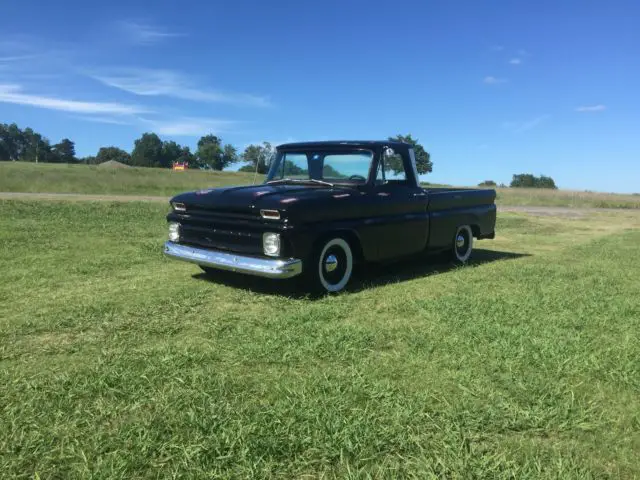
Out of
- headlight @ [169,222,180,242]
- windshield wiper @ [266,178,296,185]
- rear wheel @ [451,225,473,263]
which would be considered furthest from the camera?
rear wheel @ [451,225,473,263]

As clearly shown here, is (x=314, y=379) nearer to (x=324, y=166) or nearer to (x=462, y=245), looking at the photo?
(x=324, y=166)

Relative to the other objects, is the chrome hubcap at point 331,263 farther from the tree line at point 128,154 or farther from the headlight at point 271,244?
the tree line at point 128,154

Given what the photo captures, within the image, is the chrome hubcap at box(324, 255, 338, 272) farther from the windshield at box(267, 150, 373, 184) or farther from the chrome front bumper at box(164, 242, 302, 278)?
the windshield at box(267, 150, 373, 184)

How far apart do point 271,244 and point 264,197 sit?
0.54m

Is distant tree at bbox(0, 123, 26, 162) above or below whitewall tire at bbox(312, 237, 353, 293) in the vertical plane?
above

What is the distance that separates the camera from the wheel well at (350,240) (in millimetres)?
5500

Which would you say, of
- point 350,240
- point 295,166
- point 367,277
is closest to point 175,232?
point 295,166

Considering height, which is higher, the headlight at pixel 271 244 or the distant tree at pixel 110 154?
the distant tree at pixel 110 154

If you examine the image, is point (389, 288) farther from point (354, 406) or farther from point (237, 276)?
point (354, 406)

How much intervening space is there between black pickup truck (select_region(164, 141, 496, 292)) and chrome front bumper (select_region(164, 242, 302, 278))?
1 cm

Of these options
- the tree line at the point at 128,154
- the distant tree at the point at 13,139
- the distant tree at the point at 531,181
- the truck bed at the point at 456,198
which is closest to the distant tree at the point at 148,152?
the tree line at the point at 128,154

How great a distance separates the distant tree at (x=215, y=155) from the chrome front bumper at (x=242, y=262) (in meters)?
112

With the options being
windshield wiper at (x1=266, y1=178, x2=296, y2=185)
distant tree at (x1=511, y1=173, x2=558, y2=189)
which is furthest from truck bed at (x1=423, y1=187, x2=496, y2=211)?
distant tree at (x1=511, y1=173, x2=558, y2=189)

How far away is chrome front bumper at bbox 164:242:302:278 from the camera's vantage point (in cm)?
509
